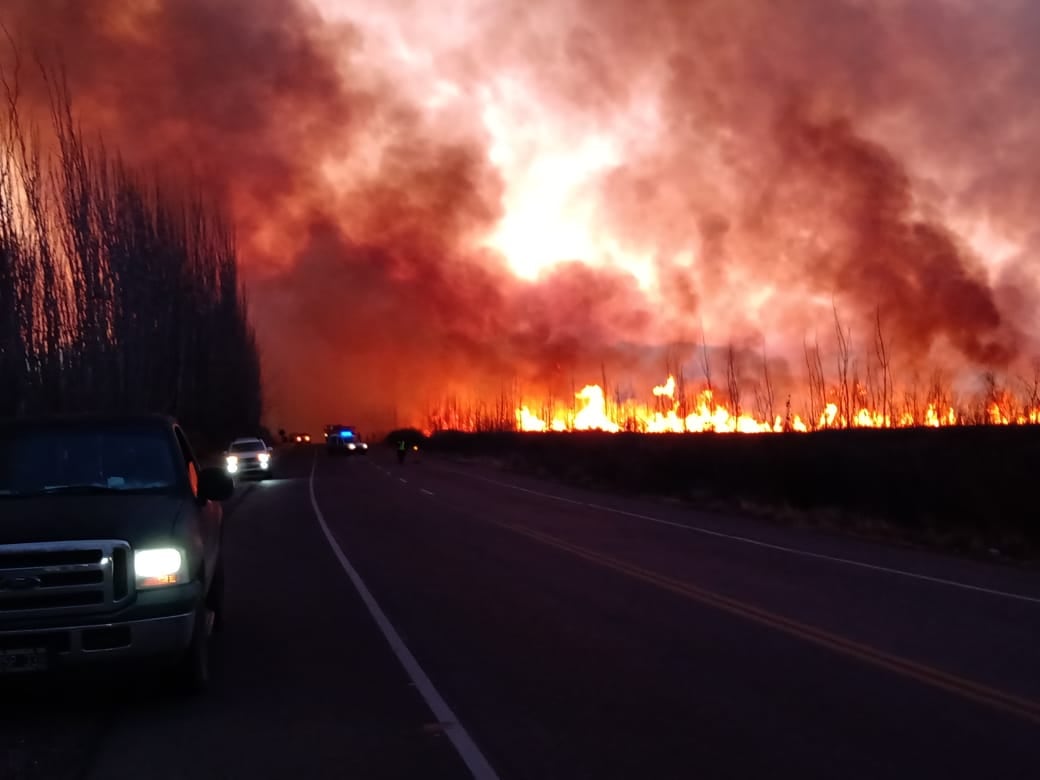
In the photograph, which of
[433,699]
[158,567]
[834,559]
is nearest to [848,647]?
[433,699]

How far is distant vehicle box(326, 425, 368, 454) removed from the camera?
91.6 meters

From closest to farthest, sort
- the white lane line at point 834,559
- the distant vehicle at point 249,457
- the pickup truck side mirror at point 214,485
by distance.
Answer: the pickup truck side mirror at point 214,485 → the white lane line at point 834,559 → the distant vehicle at point 249,457

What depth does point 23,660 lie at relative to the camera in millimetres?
8078

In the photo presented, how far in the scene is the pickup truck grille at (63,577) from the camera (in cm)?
812

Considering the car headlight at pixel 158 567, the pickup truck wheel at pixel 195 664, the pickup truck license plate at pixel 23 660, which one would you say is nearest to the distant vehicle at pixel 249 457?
the pickup truck wheel at pixel 195 664

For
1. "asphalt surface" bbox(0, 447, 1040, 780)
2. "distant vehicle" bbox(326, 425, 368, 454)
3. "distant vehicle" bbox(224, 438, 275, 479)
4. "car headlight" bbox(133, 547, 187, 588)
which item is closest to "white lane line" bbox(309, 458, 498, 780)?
"asphalt surface" bbox(0, 447, 1040, 780)

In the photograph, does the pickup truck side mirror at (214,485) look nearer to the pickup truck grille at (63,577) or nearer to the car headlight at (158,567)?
the car headlight at (158,567)

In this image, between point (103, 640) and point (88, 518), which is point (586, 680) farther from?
point (88, 518)

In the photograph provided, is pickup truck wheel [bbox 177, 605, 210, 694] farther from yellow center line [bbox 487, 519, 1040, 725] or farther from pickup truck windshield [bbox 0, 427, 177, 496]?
yellow center line [bbox 487, 519, 1040, 725]

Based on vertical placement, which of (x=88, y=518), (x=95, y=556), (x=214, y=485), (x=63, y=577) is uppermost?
(x=214, y=485)

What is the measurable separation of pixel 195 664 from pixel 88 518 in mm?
1372

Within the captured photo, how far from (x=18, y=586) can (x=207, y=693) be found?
184 centimetres

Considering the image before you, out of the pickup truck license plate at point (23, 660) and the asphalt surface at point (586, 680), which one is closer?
the asphalt surface at point (586, 680)

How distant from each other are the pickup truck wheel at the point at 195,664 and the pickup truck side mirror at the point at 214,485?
1285 millimetres
